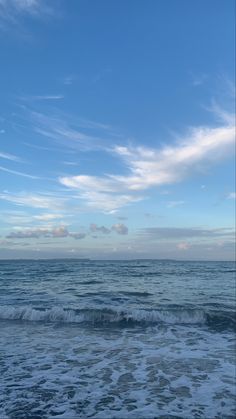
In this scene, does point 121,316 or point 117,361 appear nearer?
point 117,361

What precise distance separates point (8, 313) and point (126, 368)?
10007 millimetres

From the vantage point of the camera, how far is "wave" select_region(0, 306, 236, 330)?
1644 cm

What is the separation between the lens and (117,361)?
10.1 metres

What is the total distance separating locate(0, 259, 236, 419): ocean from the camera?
23.0 ft

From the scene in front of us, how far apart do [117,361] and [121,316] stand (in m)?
7.14

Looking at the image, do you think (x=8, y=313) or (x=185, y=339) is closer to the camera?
(x=185, y=339)

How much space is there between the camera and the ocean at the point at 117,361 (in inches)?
276

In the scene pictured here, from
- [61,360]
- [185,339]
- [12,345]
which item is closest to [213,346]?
[185,339]

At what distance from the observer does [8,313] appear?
1750 centimetres

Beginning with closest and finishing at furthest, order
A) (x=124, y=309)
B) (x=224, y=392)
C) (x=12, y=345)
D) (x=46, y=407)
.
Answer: (x=46, y=407)
(x=224, y=392)
(x=12, y=345)
(x=124, y=309)

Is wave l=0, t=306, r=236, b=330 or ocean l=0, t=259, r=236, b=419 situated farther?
wave l=0, t=306, r=236, b=330

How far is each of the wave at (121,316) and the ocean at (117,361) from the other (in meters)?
0.05

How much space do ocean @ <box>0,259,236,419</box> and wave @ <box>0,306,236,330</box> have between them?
5 cm

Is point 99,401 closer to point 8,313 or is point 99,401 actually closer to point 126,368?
point 126,368
